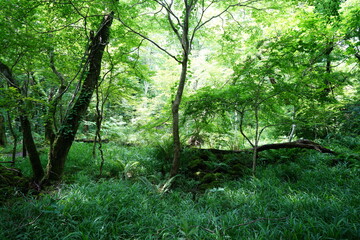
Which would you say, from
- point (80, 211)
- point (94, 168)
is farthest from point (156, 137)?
point (80, 211)

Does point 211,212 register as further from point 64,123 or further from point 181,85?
point 64,123

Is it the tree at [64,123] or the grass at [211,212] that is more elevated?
the tree at [64,123]

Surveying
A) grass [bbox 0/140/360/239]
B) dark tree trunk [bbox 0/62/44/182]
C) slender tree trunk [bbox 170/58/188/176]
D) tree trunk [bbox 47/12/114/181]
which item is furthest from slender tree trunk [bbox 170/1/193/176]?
dark tree trunk [bbox 0/62/44/182]

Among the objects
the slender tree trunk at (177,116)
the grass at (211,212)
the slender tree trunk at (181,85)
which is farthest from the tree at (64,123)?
the slender tree trunk at (177,116)

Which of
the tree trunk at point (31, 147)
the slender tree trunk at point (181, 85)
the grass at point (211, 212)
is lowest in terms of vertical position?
the grass at point (211, 212)

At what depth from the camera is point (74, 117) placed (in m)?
4.62

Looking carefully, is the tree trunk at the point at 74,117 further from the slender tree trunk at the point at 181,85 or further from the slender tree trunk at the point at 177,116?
the slender tree trunk at the point at 177,116

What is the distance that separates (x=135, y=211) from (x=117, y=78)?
452 centimetres

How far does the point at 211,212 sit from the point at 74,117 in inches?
158

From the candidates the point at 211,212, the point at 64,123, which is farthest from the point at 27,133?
the point at 211,212

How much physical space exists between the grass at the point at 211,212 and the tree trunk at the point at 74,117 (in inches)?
63.2

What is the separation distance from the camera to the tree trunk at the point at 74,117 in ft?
14.4

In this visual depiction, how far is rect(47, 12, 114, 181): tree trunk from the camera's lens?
14.4 feet

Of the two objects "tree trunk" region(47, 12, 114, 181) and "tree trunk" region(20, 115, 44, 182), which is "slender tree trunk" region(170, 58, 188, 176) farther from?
"tree trunk" region(20, 115, 44, 182)
